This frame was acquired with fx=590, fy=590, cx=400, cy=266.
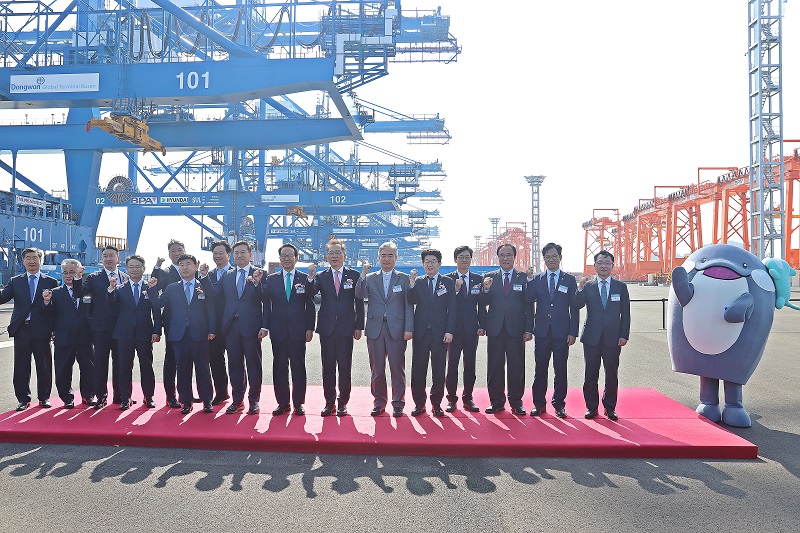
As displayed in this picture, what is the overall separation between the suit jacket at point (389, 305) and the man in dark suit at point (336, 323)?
0.09 metres

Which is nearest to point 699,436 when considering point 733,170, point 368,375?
point 368,375

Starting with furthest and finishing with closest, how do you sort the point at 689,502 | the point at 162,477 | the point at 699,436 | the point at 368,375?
the point at 368,375
the point at 699,436
the point at 162,477
the point at 689,502

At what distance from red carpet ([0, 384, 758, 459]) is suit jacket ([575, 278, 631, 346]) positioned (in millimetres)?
776

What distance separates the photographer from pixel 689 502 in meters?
3.76

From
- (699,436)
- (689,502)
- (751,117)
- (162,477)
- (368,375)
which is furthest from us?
(751,117)

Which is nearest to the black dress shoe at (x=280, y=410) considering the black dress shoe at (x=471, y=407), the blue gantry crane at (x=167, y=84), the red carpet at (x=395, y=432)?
the red carpet at (x=395, y=432)

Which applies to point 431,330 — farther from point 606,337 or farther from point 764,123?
point 764,123

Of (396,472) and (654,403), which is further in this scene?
(654,403)

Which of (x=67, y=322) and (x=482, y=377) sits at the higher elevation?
(x=67, y=322)

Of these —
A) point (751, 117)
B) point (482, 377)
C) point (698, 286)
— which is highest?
point (751, 117)

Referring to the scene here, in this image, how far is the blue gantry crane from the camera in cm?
1544

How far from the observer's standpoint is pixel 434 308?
5.64 m

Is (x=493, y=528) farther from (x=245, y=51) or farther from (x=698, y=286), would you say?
(x=245, y=51)

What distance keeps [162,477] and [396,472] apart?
1649mm
